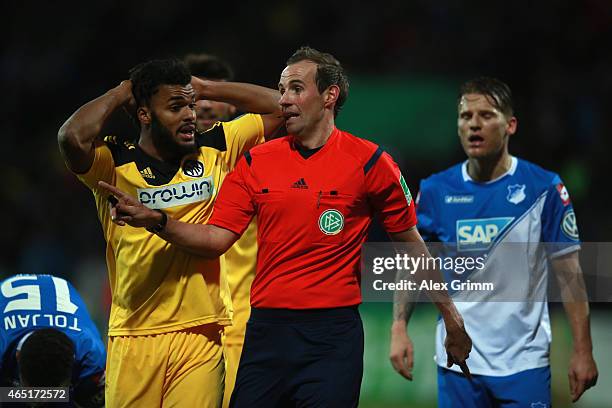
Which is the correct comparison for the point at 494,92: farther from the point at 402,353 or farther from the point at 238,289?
the point at 238,289

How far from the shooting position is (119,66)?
15.9 metres

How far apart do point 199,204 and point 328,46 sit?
994 centimetres

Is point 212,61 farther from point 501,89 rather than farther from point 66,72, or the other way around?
point 66,72

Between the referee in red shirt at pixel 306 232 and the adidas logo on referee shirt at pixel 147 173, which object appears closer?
A: the referee in red shirt at pixel 306 232

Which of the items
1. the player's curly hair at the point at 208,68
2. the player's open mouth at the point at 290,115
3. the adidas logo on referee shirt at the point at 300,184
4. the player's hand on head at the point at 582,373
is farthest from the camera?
the player's curly hair at the point at 208,68

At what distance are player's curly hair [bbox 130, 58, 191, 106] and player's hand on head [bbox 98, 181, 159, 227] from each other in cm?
71

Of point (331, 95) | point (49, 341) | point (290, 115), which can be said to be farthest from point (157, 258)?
point (331, 95)

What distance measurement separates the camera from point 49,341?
5074 mm

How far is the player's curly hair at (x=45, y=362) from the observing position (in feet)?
16.3

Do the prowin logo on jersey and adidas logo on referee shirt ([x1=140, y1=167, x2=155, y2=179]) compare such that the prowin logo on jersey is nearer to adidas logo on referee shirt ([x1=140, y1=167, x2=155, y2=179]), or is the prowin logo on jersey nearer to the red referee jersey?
adidas logo on referee shirt ([x1=140, y1=167, x2=155, y2=179])

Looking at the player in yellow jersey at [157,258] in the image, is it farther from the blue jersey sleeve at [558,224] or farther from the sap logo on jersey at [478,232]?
the blue jersey sleeve at [558,224]

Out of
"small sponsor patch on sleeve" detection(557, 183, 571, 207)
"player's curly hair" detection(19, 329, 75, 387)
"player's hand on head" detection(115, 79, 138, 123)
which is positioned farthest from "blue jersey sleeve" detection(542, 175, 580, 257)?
"player's curly hair" detection(19, 329, 75, 387)

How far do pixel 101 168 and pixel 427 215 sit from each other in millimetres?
2189

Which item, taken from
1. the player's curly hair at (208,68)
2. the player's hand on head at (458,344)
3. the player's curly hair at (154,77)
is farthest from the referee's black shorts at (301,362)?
the player's curly hair at (208,68)
